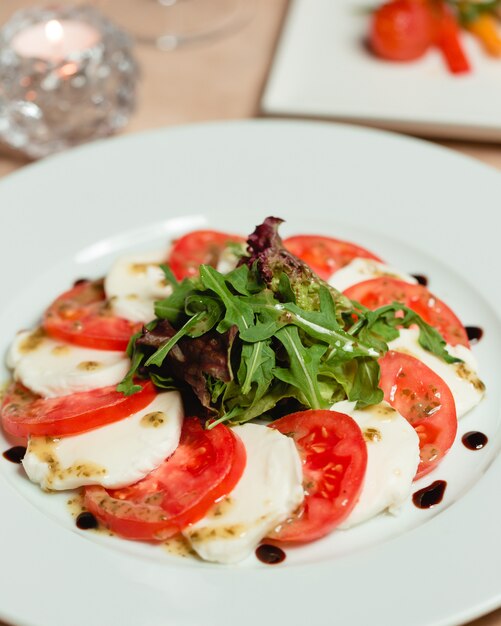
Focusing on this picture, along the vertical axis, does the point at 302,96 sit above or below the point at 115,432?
above

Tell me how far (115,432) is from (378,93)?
3.25m

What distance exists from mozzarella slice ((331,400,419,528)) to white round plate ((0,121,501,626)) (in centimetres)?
9

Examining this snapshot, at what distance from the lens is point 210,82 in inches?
237

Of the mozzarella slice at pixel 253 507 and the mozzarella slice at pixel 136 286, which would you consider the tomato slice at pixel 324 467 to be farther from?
the mozzarella slice at pixel 136 286

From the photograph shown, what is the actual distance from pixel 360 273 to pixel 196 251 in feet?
2.49

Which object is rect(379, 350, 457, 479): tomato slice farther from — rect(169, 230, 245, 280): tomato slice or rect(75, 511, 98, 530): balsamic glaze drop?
rect(75, 511, 98, 530): balsamic glaze drop

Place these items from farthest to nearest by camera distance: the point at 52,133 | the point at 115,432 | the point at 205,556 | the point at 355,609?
the point at 52,133 < the point at 115,432 < the point at 205,556 < the point at 355,609

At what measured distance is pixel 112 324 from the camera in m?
3.83

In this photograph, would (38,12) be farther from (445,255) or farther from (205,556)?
(205,556)

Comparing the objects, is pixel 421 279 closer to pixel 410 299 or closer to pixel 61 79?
pixel 410 299

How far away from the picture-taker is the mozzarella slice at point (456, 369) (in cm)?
356

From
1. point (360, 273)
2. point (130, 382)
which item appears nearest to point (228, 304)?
point (130, 382)

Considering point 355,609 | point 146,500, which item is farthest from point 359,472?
point 146,500

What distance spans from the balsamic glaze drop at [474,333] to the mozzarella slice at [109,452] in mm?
1358
